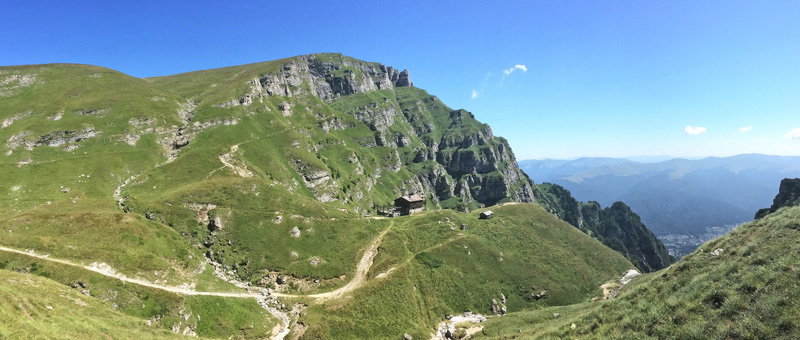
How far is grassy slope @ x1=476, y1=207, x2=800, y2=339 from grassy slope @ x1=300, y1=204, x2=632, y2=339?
134ft

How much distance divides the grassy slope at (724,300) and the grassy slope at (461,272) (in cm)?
4070

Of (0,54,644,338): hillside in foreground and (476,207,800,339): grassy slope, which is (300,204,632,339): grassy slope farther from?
(476,207,800,339): grassy slope

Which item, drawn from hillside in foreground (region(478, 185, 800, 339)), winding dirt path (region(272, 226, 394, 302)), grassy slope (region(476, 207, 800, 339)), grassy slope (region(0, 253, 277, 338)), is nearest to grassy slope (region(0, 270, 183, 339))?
grassy slope (region(0, 253, 277, 338))

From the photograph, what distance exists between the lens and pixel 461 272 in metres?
75.8

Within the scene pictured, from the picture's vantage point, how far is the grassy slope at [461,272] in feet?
187

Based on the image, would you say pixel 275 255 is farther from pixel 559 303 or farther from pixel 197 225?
pixel 559 303

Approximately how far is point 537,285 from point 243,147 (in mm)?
129140

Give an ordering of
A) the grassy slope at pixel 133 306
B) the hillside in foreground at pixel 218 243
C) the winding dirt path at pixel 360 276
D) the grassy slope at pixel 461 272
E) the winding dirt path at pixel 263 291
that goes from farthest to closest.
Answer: the winding dirt path at pixel 360 276 → the grassy slope at pixel 461 272 → the hillside in foreground at pixel 218 243 → the winding dirt path at pixel 263 291 → the grassy slope at pixel 133 306

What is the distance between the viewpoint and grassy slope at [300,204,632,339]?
57062 mm

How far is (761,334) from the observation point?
1302 cm

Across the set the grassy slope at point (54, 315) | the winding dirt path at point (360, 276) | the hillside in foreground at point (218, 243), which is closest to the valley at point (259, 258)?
the grassy slope at point (54, 315)

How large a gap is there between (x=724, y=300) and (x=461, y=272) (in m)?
62.3

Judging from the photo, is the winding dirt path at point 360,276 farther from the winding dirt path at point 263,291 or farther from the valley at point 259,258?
the valley at point 259,258

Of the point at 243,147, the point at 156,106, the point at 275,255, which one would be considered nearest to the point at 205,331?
the point at 275,255
